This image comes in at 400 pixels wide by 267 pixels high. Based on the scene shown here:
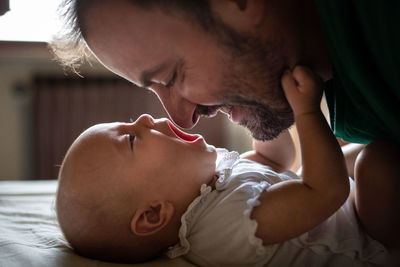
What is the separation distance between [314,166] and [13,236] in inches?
30.3

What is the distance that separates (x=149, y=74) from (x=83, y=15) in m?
0.21

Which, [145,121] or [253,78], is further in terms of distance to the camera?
[145,121]

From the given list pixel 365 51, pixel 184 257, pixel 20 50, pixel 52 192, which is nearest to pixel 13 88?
pixel 20 50

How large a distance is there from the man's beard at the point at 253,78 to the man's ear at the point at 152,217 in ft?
0.91

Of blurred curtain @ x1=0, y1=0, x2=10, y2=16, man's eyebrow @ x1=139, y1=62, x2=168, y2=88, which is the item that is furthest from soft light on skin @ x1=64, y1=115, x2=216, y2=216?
blurred curtain @ x1=0, y1=0, x2=10, y2=16

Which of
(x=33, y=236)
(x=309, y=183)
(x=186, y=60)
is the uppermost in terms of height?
(x=186, y=60)

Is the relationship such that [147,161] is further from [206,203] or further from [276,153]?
[276,153]

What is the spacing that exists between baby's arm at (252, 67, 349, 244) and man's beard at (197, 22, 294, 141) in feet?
0.28

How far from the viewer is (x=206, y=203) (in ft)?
3.50

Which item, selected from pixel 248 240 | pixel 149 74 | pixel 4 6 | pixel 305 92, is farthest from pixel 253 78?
pixel 4 6

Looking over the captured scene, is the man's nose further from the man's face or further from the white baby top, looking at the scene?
the white baby top

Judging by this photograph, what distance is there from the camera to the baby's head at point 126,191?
1027 mm

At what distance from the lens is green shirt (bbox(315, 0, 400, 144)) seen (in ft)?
2.55

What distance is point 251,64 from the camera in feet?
3.40
